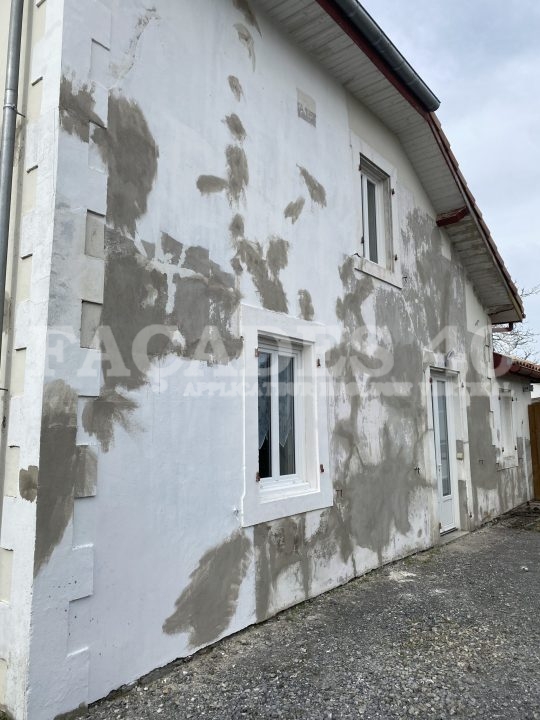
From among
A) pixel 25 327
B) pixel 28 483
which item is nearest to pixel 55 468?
pixel 28 483

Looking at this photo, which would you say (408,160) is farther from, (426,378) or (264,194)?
(264,194)

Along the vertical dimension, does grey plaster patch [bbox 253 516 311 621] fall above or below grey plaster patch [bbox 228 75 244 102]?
below

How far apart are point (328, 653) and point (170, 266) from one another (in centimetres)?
296

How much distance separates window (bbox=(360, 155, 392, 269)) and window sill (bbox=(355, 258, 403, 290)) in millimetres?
191

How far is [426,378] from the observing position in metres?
7.38

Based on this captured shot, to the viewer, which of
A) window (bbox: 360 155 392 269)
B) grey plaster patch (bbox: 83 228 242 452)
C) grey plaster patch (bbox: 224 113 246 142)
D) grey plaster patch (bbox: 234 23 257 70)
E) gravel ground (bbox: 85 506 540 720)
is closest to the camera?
gravel ground (bbox: 85 506 540 720)

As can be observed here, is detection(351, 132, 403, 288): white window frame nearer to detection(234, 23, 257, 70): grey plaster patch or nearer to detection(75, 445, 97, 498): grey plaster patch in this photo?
detection(234, 23, 257, 70): grey plaster patch

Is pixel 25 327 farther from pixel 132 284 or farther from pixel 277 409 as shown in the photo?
Result: pixel 277 409

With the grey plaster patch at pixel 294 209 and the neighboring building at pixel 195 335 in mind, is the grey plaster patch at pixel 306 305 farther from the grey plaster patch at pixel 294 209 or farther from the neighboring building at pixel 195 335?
the grey plaster patch at pixel 294 209

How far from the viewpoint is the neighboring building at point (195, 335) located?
298 centimetres

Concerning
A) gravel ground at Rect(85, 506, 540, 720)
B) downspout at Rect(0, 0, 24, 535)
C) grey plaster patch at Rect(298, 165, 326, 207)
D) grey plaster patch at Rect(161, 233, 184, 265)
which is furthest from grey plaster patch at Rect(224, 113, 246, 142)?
gravel ground at Rect(85, 506, 540, 720)

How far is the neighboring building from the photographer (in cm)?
298

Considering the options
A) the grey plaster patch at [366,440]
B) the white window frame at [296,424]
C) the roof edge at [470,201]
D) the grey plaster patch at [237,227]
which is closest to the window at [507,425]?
the roof edge at [470,201]

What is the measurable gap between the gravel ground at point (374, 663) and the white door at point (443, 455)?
2.30 meters
